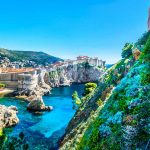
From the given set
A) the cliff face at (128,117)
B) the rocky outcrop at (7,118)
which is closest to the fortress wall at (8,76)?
the rocky outcrop at (7,118)

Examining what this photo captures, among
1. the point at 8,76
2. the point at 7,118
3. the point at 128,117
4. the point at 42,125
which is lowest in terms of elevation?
the point at 42,125

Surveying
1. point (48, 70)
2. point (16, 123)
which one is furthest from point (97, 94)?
→ point (48, 70)

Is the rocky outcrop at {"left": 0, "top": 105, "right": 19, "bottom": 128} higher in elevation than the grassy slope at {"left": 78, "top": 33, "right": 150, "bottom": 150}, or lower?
lower

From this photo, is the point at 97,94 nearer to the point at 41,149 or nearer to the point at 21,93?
the point at 41,149

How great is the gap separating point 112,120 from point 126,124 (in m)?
1.84

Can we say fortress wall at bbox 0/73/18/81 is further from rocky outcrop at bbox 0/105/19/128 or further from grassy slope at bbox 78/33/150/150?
grassy slope at bbox 78/33/150/150

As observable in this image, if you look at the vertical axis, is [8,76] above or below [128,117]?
above

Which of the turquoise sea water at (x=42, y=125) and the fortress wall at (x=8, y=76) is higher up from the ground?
the fortress wall at (x=8, y=76)

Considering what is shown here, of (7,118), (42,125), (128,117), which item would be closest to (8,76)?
(42,125)

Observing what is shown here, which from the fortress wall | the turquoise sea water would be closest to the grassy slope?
the turquoise sea water

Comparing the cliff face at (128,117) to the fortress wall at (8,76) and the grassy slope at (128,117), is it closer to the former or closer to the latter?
the grassy slope at (128,117)

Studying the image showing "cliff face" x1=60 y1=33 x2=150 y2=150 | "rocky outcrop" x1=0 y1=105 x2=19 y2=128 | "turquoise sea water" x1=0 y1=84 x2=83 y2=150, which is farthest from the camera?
"rocky outcrop" x1=0 y1=105 x2=19 y2=128

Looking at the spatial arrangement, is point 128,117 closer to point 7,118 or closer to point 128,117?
point 128,117

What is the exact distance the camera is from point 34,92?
128250 millimetres
